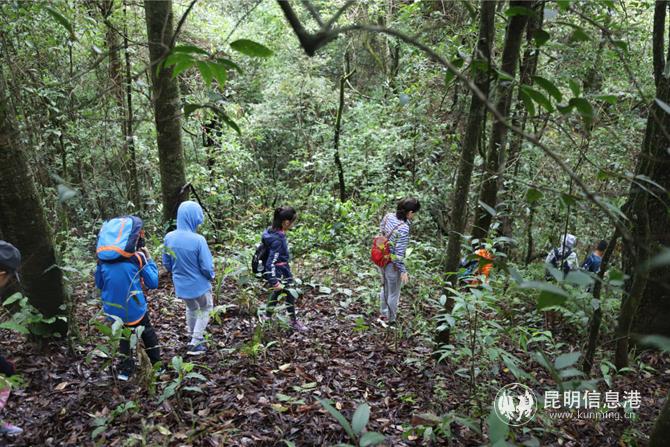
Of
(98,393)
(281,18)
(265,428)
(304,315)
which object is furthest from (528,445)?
(281,18)

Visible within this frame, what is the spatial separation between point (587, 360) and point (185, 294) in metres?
3.95

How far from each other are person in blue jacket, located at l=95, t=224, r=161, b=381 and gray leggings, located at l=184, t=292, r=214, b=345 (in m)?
0.59

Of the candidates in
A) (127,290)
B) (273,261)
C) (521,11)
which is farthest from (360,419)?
(273,261)

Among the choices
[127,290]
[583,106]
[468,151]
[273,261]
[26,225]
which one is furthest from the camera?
[273,261]

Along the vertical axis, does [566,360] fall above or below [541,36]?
below

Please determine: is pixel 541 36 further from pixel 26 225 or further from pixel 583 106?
pixel 26 225

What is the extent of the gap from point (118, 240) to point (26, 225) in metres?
0.78

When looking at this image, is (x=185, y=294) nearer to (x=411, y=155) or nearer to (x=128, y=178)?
(x=128, y=178)

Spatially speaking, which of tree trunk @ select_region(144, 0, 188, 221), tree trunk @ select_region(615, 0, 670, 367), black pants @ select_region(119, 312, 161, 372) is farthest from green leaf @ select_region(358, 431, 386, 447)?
tree trunk @ select_region(144, 0, 188, 221)

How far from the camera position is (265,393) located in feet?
12.7

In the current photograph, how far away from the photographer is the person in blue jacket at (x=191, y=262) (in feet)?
15.2

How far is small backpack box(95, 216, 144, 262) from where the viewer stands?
387cm

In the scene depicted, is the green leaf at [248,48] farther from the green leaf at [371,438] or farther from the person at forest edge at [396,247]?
the person at forest edge at [396,247]

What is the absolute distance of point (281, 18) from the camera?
12.5 meters
